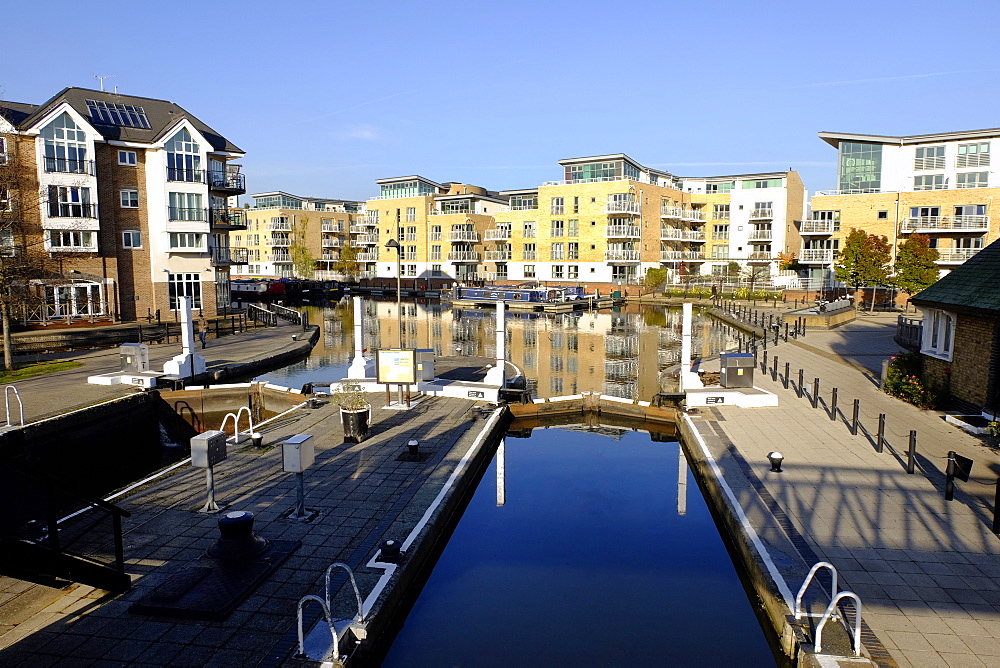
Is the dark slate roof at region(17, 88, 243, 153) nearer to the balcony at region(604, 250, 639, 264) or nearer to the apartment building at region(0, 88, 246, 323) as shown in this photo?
the apartment building at region(0, 88, 246, 323)

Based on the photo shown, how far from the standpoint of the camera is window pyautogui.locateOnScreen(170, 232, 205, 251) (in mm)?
42384

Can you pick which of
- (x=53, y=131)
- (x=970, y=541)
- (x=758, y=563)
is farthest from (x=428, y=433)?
(x=53, y=131)

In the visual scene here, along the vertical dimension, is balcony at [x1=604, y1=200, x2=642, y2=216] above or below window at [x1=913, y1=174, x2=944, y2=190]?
below

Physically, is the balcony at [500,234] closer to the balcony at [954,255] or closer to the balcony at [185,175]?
the balcony at [954,255]

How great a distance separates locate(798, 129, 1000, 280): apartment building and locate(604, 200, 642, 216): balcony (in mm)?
17857

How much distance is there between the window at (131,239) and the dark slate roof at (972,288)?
41.5m

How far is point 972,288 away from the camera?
17.8 metres

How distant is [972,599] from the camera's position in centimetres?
828

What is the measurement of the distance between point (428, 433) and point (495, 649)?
26.0ft

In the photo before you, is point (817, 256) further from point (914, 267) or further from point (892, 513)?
point (892, 513)

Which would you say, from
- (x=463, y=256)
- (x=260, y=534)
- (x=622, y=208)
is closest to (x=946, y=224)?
(x=622, y=208)

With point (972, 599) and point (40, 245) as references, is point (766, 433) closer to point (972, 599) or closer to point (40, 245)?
point (972, 599)

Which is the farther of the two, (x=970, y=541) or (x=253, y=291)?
(x=253, y=291)

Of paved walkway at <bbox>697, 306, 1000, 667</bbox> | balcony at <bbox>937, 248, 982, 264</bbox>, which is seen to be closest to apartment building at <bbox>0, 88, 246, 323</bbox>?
paved walkway at <bbox>697, 306, 1000, 667</bbox>
